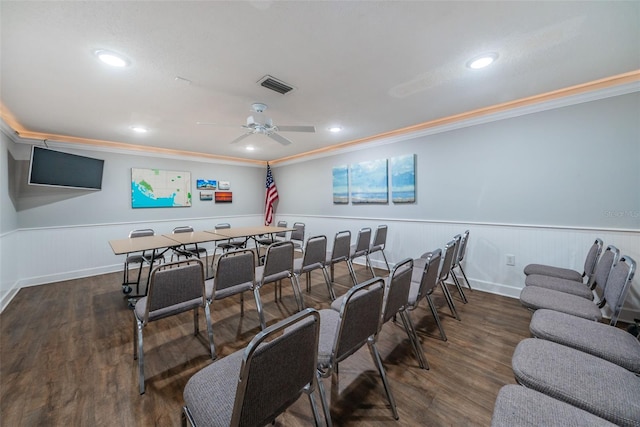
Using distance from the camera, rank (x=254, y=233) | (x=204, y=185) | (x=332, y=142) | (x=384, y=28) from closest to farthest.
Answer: (x=384, y=28) < (x=254, y=233) < (x=332, y=142) < (x=204, y=185)

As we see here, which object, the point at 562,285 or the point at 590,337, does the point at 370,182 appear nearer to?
the point at 562,285

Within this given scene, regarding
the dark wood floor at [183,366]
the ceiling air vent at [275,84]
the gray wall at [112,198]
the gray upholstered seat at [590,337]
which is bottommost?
the dark wood floor at [183,366]

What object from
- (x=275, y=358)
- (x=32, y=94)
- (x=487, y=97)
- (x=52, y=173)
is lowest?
(x=275, y=358)

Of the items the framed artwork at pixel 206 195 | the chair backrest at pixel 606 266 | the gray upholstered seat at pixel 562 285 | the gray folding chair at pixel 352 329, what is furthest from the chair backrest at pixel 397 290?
the framed artwork at pixel 206 195

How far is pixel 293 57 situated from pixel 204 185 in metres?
4.81

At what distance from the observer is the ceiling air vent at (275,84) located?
7.66 feet

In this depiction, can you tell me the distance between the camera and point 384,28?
169 cm

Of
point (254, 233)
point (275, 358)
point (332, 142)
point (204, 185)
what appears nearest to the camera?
point (275, 358)

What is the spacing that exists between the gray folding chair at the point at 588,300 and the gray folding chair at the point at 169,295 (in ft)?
8.45

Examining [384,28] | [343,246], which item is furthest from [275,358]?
[343,246]

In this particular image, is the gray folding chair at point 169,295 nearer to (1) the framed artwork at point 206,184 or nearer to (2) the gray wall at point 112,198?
(2) the gray wall at point 112,198

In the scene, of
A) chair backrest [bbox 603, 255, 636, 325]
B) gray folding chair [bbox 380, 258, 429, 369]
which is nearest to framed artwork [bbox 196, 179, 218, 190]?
gray folding chair [bbox 380, 258, 429, 369]

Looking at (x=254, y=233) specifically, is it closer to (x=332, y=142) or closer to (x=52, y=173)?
(x=332, y=142)

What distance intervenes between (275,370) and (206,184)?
5902 mm
